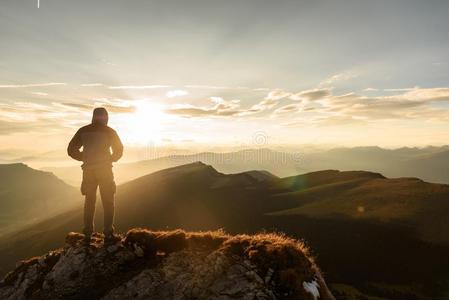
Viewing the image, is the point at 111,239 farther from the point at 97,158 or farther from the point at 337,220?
the point at 337,220

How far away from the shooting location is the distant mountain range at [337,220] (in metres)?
84.2

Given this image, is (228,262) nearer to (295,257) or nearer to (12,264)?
(295,257)

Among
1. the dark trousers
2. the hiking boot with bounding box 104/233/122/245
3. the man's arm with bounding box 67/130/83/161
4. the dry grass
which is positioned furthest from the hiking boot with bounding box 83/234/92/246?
the man's arm with bounding box 67/130/83/161

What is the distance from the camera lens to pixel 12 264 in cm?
16088

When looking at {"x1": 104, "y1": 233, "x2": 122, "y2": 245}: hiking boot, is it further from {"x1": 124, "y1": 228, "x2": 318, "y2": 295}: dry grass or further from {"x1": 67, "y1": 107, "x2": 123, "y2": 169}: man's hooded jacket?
{"x1": 67, "y1": 107, "x2": 123, "y2": 169}: man's hooded jacket

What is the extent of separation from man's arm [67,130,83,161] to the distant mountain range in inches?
3143

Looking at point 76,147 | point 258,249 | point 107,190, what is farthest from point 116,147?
point 258,249

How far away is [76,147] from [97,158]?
121cm

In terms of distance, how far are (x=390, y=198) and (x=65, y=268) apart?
135m

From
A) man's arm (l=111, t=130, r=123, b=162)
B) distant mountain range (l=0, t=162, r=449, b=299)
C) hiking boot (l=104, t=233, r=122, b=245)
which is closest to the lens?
hiking boot (l=104, t=233, r=122, b=245)

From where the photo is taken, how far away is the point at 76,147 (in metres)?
15.0

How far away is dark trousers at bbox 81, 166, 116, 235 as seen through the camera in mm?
14566

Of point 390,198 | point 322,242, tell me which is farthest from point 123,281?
point 390,198

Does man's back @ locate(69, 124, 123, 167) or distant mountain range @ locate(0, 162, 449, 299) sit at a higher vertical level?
man's back @ locate(69, 124, 123, 167)
